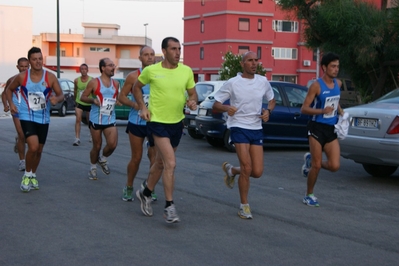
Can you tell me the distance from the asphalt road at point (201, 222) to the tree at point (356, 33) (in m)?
9.85

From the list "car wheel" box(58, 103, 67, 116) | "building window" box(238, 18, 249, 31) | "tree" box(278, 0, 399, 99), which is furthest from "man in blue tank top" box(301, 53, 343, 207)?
"building window" box(238, 18, 249, 31)

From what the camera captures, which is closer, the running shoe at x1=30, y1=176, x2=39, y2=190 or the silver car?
the running shoe at x1=30, y1=176, x2=39, y2=190

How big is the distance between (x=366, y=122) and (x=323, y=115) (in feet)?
6.30

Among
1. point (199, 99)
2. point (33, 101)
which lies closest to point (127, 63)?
point (199, 99)

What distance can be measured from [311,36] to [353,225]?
53.0 ft

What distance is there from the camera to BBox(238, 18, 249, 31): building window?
2459 inches

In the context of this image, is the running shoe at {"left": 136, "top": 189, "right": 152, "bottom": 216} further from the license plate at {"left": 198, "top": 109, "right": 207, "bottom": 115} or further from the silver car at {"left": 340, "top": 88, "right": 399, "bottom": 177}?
the license plate at {"left": 198, "top": 109, "right": 207, "bottom": 115}

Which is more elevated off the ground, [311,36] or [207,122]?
[311,36]

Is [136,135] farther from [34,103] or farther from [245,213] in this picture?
[245,213]

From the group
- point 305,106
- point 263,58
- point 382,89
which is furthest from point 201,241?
point 263,58

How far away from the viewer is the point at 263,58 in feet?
208

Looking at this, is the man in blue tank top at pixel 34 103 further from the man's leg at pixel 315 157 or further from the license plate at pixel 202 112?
the license plate at pixel 202 112

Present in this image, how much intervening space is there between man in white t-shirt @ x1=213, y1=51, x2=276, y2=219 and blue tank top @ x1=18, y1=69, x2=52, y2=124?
278 cm

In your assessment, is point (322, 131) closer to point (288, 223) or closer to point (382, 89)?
point (288, 223)
